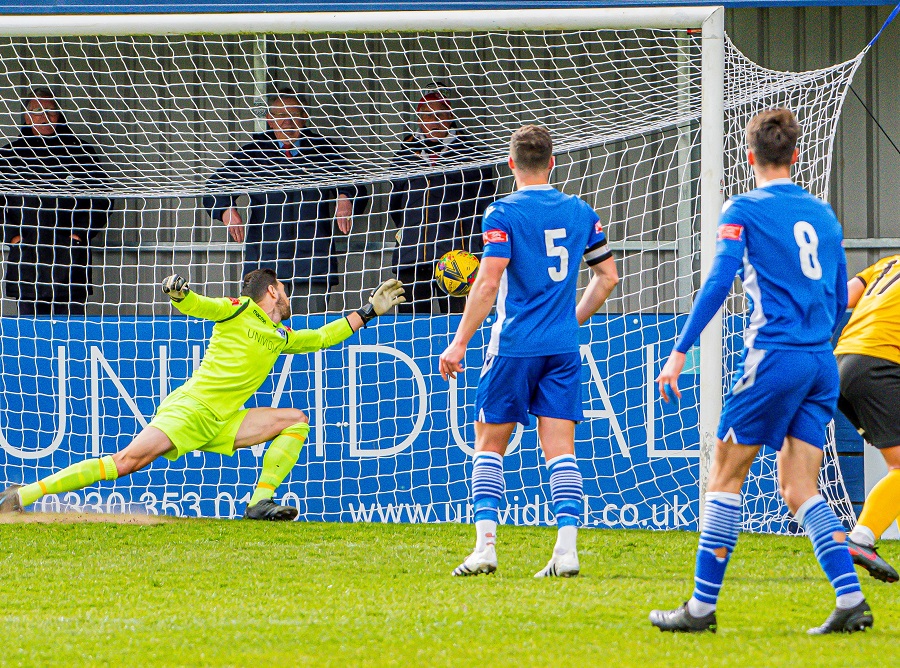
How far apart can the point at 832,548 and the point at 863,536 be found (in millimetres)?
1572

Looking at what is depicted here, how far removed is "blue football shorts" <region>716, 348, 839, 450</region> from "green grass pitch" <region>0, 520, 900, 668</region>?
0.61 metres

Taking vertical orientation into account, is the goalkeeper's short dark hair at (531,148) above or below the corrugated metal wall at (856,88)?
below

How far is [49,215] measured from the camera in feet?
27.0

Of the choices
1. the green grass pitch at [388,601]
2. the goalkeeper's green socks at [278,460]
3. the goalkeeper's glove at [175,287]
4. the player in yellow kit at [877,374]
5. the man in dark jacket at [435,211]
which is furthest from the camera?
the man in dark jacket at [435,211]

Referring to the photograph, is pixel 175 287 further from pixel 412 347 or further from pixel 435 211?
pixel 435 211

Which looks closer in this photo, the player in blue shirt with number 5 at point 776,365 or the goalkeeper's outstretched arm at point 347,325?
the player in blue shirt with number 5 at point 776,365

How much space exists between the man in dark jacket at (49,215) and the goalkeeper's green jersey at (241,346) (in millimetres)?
1665

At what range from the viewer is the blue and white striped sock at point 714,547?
3.37 metres

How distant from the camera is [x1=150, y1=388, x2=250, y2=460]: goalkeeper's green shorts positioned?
6.44 meters

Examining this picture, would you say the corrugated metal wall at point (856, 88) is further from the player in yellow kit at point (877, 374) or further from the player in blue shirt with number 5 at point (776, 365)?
the player in blue shirt with number 5 at point (776, 365)

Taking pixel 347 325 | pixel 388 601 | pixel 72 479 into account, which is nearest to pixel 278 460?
pixel 347 325

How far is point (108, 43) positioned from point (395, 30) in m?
3.81

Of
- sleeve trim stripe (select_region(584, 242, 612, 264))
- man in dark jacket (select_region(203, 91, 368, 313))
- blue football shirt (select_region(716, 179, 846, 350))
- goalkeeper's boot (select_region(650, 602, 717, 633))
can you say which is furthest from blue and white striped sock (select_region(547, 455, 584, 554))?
man in dark jacket (select_region(203, 91, 368, 313))

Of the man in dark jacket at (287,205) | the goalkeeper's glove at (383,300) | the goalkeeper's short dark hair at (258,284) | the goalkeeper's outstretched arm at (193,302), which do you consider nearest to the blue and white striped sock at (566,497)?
the goalkeeper's glove at (383,300)
